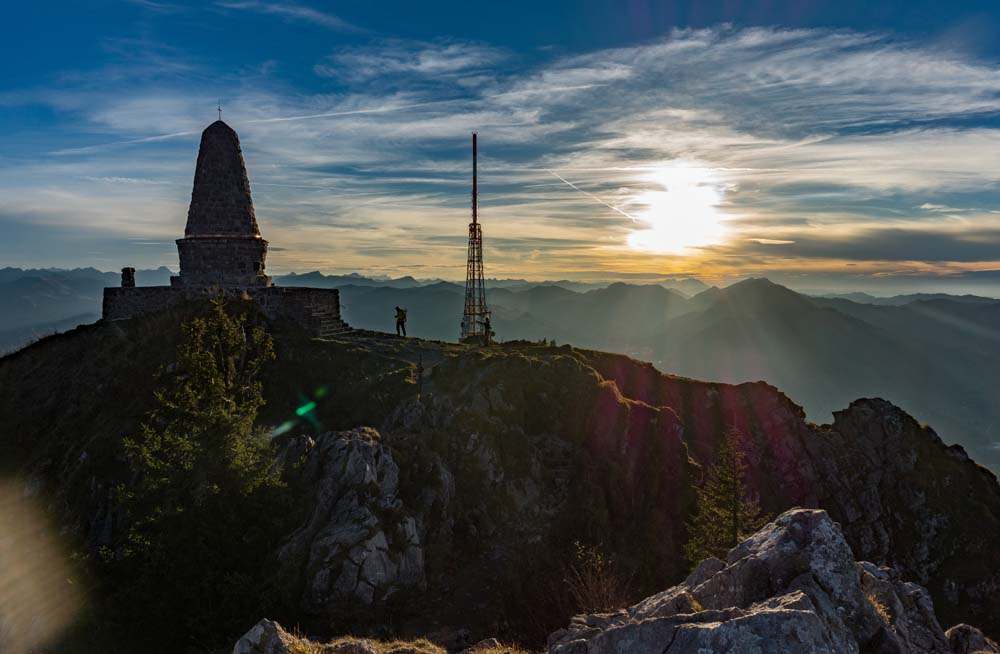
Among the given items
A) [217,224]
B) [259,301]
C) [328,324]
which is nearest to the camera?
[259,301]

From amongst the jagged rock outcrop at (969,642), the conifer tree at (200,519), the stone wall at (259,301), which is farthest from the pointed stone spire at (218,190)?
the jagged rock outcrop at (969,642)

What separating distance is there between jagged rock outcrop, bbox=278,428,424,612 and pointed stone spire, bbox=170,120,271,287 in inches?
975

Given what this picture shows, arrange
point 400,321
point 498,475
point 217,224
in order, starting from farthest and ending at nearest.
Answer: point 400,321 → point 217,224 → point 498,475

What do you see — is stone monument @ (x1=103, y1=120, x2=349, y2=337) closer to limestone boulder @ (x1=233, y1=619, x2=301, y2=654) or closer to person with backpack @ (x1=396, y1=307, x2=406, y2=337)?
person with backpack @ (x1=396, y1=307, x2=406, y2=337)

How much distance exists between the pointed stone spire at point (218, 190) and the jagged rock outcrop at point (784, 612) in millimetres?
41812

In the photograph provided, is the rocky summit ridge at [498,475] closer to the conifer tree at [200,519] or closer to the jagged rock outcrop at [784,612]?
the jagged rock outcrop at [784,612]

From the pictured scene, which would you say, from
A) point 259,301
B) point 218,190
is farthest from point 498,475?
point 218,190

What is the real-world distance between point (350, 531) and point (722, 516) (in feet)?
61.6

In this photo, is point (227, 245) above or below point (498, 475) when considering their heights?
above

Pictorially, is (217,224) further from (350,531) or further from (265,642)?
(265,642)

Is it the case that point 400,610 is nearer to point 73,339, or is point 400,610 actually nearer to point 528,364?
point 528,364

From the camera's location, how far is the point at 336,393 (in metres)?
33.3

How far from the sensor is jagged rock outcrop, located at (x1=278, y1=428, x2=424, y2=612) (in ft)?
63.6

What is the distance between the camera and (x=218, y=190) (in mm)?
42250
